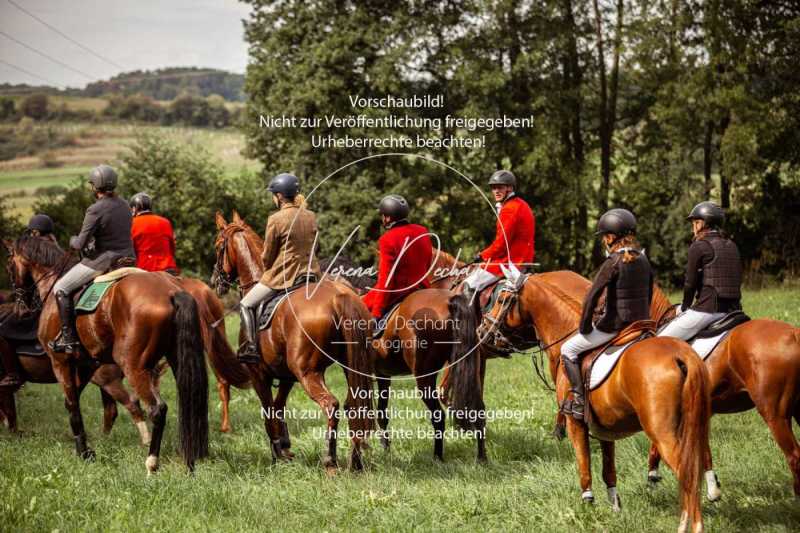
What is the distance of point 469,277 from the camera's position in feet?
33.7

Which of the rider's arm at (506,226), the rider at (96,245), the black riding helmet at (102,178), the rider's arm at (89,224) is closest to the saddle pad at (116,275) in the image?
the rider at (96,245)

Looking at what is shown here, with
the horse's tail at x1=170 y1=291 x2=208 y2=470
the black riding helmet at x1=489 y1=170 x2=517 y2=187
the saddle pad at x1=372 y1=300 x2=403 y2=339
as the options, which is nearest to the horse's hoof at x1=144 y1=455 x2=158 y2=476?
the horse's tail at x1=170 y1=291 x2=208 y2=470

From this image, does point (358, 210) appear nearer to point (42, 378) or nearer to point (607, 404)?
point (42, 378)

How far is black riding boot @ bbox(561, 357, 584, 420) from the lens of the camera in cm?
670

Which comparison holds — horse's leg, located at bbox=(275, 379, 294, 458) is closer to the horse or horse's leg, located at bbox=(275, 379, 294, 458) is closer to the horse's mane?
the horse

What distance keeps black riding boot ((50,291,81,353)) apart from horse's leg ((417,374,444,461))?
411 centimetres

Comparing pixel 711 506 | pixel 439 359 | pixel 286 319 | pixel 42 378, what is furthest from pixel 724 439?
pixel 42 378

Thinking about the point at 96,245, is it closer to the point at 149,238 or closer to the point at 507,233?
the point at 149,238

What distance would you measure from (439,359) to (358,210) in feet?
52.5

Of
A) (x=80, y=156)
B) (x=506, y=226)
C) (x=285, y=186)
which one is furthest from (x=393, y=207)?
(x=80, y=156)

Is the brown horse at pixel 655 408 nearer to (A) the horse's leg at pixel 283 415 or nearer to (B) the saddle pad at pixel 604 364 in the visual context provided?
(B) the saddle pad at pixel 604 364

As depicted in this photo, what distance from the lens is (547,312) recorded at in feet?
24.7

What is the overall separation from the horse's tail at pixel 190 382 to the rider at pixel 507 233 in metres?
3.39

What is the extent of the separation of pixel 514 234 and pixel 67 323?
558cm
